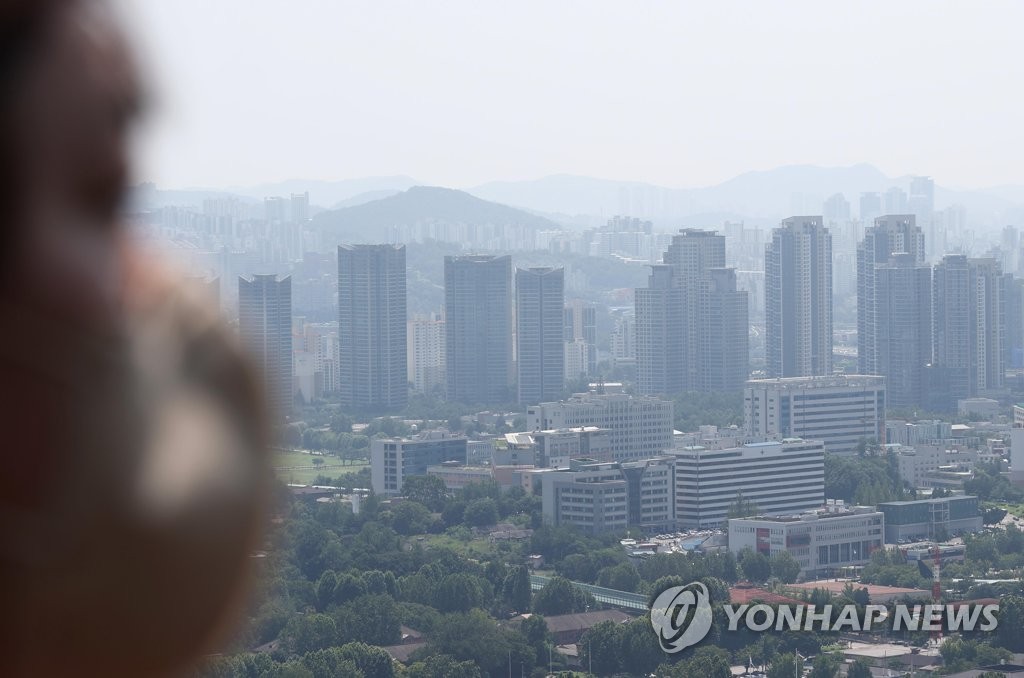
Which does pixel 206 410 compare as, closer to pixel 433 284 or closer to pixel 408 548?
pixel 408 548

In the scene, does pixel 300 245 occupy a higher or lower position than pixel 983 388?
higher

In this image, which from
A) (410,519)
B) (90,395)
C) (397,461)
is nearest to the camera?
(90,395)

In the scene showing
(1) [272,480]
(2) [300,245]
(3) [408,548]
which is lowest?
(3) [408,548]

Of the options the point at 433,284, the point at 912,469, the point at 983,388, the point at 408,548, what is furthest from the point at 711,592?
the point at 433,284

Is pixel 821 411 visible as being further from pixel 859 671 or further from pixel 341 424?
pixel 859 671

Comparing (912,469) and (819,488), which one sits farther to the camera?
(912,469)

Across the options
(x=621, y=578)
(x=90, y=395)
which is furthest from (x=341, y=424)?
(x=90, y=395)
